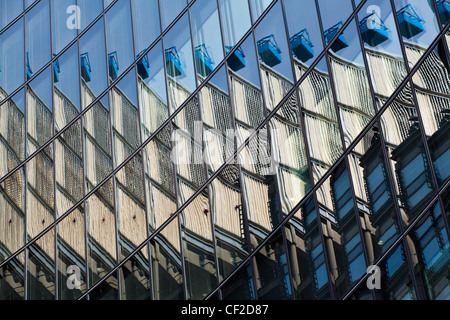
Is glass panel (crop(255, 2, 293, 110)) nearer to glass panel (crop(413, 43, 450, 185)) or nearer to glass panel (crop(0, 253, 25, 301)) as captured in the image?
glass panel (crop(413, 43, 450, 185))

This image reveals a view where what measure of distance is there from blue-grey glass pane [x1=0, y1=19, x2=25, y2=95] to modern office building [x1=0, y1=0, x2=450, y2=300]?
2.3 inches

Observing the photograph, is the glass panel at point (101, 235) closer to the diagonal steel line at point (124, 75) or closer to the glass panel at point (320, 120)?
the diagonal steel line at point (124, 75)

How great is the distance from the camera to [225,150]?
23094 millimetres

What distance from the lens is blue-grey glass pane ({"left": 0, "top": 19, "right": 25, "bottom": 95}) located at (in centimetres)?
2764

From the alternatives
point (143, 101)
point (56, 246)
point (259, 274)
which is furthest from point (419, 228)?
point (56, 246)

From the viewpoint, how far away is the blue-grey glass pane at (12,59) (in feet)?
90.7

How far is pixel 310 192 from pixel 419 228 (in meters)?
3.24

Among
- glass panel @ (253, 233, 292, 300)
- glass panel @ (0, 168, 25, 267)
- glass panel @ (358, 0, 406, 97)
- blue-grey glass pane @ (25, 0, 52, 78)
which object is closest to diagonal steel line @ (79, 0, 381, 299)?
glass panel @ (358, 0, 406, 97)

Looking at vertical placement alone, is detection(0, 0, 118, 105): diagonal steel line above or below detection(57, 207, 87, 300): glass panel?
above

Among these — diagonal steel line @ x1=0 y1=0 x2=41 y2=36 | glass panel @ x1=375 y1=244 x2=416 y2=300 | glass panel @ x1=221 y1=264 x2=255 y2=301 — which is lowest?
glass panel @ x1=375 y1=244 x2=416 y2=300

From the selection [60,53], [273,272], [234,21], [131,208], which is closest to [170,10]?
[234,21]

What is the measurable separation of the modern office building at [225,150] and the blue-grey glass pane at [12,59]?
0.06 m
